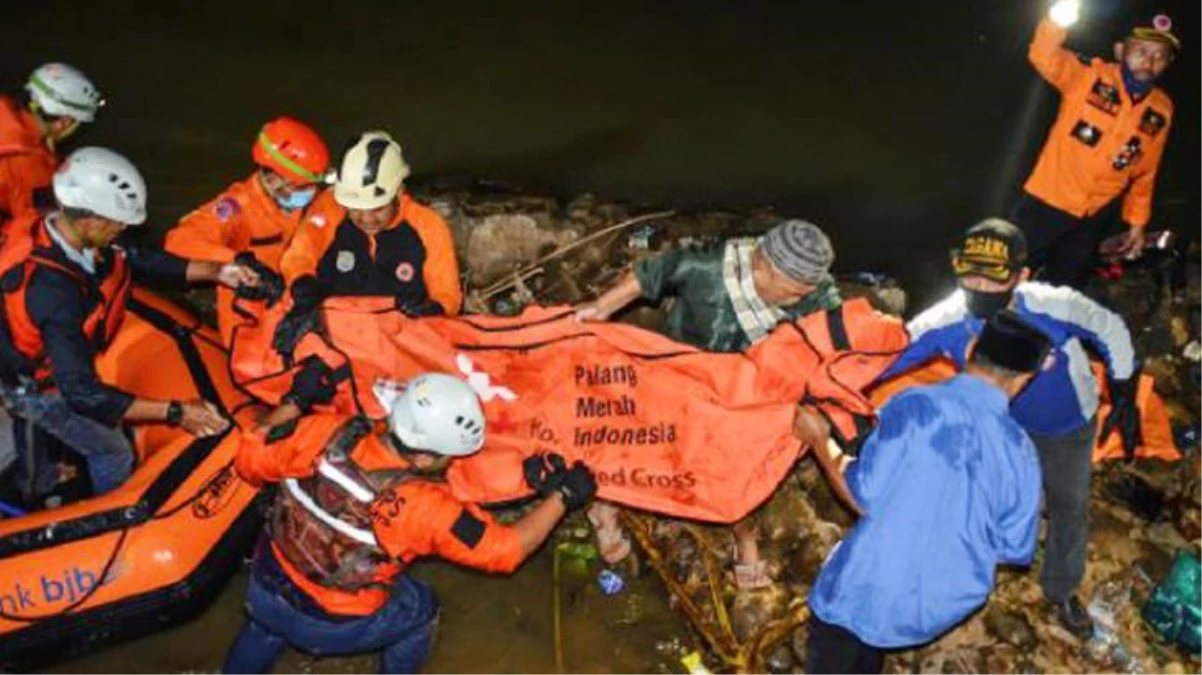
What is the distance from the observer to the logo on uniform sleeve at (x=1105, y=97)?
4.93 m

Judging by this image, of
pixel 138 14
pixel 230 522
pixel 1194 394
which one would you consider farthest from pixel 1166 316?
pixel 138 14

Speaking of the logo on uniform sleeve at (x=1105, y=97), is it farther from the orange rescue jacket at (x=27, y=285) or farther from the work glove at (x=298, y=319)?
the orange rescue jacket at (x=27, y=285)

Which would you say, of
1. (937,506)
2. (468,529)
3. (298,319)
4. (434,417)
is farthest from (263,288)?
(937,506)

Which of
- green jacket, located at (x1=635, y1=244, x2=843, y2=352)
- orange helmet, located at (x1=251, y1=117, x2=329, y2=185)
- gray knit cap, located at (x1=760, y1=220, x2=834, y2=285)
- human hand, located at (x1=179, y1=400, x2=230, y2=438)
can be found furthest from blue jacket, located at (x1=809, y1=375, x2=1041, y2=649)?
orange helmet, located at (x1=251, y1=117, x2=329, y2=185)

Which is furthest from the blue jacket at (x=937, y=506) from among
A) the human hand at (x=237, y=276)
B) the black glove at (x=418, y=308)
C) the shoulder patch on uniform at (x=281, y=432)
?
the human hand at (x=237, y=276)

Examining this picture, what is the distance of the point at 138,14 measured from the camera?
9133mm

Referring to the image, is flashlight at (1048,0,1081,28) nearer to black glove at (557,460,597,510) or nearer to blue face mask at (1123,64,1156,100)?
blue face mask at (1123,64,1156,100)

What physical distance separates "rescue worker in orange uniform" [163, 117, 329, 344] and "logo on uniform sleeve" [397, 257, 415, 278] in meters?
0.56

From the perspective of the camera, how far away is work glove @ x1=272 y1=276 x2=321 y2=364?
13.3 feet

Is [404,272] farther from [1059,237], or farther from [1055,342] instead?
[1059,237]

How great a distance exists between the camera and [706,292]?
159 inches

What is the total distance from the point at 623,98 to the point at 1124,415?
6190 mm

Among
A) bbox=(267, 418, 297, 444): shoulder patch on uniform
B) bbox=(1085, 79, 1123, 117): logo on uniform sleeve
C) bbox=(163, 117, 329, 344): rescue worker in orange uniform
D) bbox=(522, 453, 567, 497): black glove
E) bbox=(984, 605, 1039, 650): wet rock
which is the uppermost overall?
bbox=(1085, 79, 1123, 117): logo on uniform sleeve

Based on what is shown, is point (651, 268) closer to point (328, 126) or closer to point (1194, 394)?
point (1194, 394)
